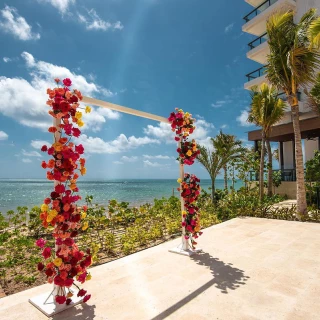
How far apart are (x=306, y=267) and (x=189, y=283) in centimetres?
Answer: 203

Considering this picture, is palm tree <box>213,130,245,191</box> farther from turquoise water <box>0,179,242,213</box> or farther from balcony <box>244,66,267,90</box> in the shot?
balcony <box>244,66,267,90</box>

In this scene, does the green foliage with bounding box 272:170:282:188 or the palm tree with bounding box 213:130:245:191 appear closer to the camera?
the palm tree with bounding box 213:130:245:191

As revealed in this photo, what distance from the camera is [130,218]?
307 inches

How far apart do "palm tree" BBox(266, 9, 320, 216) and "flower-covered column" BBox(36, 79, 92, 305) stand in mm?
7511

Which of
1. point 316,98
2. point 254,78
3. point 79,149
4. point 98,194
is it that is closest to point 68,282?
point 79,149

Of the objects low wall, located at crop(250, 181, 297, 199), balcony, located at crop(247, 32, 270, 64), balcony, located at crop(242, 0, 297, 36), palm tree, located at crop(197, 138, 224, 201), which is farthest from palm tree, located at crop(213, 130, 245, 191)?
balcony, located at crop(242, 0, 297, 36)

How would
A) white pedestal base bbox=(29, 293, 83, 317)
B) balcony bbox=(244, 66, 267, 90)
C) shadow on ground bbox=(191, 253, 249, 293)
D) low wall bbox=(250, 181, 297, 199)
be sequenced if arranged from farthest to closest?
balcony bbox=(244, 66, 267, 90) < low wall bbox=(250, 181, 297, 199) < shadow on ground bbox=(191, 253, 249, 293) < white pedestal base bbox=(29, 293, 83, 317)

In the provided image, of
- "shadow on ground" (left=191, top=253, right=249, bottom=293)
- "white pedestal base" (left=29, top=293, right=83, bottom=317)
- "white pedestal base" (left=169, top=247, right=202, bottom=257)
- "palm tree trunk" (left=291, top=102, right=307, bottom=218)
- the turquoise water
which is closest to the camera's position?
"white pedestal base" (left=29, top=293, right=83, bottom=317)

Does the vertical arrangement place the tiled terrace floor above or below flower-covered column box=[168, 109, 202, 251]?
below

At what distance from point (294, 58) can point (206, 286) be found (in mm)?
7494

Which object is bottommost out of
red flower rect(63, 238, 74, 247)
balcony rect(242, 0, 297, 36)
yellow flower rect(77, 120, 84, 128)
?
red flower rect(63, 238, 74, 247)

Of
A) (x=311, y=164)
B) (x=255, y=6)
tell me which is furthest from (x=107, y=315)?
(x=255, y=6)

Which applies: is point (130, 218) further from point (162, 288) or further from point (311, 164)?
point (311, 164)

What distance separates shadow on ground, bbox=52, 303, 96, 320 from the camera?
2.63 meters
